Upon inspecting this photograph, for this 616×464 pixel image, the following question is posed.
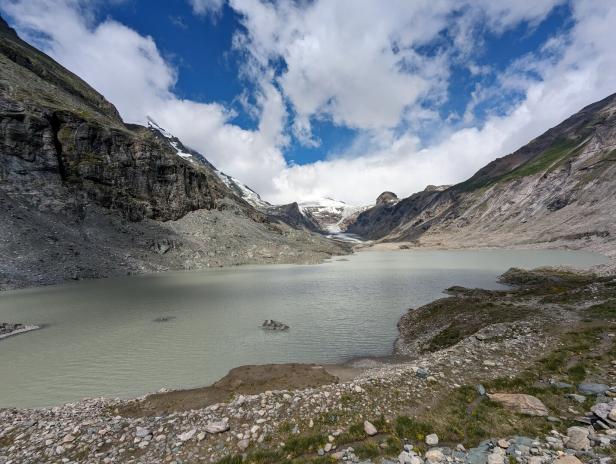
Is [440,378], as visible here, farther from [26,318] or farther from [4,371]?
[26,318]

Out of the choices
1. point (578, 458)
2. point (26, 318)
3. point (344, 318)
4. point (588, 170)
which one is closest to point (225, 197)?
point (26, 318)

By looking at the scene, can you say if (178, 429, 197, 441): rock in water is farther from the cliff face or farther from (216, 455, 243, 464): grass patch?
the cliff face

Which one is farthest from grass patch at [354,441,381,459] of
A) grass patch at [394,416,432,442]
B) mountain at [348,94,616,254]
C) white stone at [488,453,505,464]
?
mountain at [348,94,616,254]

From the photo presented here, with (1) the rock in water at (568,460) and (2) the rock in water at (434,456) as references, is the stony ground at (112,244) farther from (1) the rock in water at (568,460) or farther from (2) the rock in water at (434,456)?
(1) the rock in water at (568,460)

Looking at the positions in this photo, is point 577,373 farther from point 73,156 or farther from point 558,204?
point 558,204

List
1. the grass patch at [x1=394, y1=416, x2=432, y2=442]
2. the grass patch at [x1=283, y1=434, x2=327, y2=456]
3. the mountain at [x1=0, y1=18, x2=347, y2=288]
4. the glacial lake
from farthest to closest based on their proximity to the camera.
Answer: the mountain at [x1=0, y1=18, x2=347, y2=288] → the glacial lake → the grass patch at [x1=394, y1=416, x2=432, y2=442] → the grass patch at [x1=283, y1=434, x2=327, y2=456]
